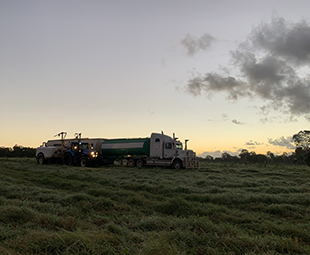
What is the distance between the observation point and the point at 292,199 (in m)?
11.3

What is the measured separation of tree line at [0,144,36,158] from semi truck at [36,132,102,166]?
48804 millimetres

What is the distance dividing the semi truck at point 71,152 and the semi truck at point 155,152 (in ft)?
10.6

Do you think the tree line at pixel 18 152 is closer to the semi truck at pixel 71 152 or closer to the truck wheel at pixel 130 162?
the semi truck at pixel 71 152

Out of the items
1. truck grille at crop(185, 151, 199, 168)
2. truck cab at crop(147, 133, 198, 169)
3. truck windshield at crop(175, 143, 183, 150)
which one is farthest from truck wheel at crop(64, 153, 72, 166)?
truck grille at crop(185, 151, 199, 168)

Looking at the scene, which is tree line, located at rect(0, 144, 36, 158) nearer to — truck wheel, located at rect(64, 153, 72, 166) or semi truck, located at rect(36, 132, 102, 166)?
semi truck, located at rect(36, 132, 102, 166)

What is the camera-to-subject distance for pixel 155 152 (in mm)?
31906

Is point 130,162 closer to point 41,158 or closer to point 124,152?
point 124,152

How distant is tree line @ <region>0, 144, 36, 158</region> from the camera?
262 feet

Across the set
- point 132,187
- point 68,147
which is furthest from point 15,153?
point 132,187

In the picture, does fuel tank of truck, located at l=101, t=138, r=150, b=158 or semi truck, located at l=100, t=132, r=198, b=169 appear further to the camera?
fuel tank of truck, located at l=101, t=138, r=150, b=158

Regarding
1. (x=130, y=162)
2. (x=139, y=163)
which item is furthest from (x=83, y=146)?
(x=139, y=163)

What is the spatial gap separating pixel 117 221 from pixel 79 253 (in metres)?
3.10

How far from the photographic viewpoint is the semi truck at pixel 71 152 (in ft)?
109

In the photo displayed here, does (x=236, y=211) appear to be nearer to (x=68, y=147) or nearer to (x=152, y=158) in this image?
(x=152, y=158)
